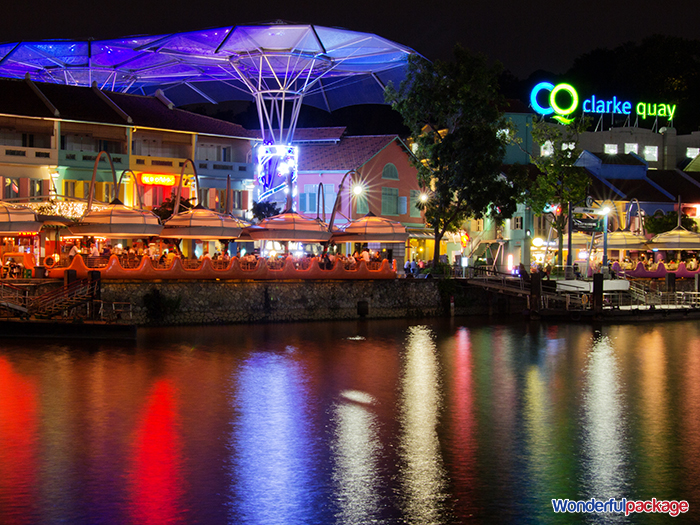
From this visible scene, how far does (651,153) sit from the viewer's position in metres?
79.0

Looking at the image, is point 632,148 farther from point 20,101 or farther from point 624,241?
point 20,101

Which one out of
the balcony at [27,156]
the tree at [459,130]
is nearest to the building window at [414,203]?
the tree at [459,130]

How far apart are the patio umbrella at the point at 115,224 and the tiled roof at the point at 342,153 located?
22.1 meters

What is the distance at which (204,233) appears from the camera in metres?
38.6

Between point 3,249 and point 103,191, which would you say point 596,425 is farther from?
point 103,191

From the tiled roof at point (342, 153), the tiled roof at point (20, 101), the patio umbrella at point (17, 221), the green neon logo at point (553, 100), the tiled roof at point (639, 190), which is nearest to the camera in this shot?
the patio umbrella at point (17, 221)

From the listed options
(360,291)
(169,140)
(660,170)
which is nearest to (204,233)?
(360,291)

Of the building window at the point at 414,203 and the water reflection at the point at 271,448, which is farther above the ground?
the building window at the point at 414,203

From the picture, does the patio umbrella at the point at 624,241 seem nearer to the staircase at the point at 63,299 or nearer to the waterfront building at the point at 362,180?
the waterfront building at the point at 362,180

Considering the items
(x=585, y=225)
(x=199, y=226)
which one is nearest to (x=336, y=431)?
(x=199, y=226)

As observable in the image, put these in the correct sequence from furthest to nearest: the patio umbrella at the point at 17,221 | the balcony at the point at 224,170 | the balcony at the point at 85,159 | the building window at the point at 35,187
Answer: the balcony at the point at 224,170 < the balcony at the point at 85,159 < the building window at the point at 35,187 < the patio umbrella at the point at 17,221

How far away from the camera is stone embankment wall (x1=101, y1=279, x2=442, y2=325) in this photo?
122 ft

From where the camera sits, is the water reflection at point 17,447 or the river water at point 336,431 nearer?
the water reflection at point 17,447

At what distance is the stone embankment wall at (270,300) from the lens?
37094 mm
